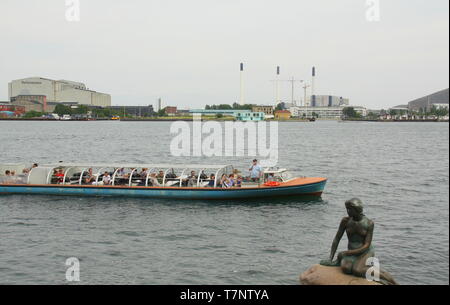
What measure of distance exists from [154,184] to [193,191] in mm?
3116

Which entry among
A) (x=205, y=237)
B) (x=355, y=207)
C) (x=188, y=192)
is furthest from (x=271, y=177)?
(x=355, y=207)

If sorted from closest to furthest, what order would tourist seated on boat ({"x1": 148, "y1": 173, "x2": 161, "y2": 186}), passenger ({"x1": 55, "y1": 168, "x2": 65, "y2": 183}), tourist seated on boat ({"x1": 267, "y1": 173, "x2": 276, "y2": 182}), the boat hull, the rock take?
the rock → the boat hull → tourist seated on boat ({"x1": 267, "y1": 173, "x2": 276, "y2": 182}) → tourist seated on boat ({"x1": 148, "y1": 173, "x2": 161, "y2": 186}) → passenger ({"x1": 55, "y1": 168, "x2": 65, "y2": 183})

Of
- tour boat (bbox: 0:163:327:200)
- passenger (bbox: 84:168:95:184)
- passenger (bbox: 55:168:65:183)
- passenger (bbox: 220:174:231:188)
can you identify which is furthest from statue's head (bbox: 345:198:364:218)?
passenger (bbox: 55:168:65:183)

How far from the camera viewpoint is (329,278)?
14.4m

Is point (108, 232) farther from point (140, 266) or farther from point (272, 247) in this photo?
point (272, 247)

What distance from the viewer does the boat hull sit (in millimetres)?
34781

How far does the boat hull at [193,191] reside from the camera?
34781 mm

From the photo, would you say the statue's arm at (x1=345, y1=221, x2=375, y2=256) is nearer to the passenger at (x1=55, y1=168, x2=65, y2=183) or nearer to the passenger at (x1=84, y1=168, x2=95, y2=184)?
the passenger at (x1=84, y1=168, x2=95, y2=184)

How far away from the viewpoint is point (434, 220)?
3231cm

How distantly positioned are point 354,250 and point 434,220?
20.7 metres

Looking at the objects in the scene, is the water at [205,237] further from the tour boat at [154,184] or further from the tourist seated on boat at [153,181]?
the tourist seated on boat at [153,181]

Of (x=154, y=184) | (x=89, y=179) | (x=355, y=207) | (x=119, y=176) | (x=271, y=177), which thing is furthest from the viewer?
(x=119, y=176)

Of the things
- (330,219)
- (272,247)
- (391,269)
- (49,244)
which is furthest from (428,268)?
(49,244)

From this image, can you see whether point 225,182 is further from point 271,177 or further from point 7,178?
point 7,178
